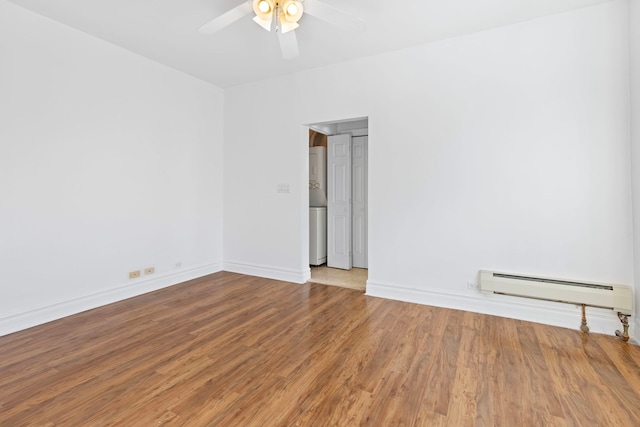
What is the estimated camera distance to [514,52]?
9.22 feet

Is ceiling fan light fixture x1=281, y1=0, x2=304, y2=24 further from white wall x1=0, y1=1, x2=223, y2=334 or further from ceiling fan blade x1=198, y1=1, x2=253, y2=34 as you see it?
white wall x1=0, y1=1, x2=223, y2=334

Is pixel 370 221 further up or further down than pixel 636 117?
further down

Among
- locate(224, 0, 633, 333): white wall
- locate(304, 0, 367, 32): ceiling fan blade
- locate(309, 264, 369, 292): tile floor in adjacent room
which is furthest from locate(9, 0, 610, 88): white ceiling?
locate(309, 264, 369, 292): tile floor in adjacent room

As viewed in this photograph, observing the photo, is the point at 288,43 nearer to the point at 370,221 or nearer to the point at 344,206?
the point at 370,221

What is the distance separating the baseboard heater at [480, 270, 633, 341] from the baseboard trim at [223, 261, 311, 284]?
213 centimetres

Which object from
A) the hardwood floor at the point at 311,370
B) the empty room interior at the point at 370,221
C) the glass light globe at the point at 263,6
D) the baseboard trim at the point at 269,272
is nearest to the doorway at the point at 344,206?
the baseboard trim at the point at 269,272

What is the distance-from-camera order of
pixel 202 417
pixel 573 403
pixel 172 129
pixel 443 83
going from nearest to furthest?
pixel 202 417
pixel 573 403
pixel 443 83
pixel 172 129

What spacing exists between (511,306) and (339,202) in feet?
8.99

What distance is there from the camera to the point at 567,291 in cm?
257

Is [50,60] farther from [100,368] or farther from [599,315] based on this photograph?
[599,315]

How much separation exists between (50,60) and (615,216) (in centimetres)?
517

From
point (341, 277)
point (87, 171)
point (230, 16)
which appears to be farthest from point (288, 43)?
point (341, 277)

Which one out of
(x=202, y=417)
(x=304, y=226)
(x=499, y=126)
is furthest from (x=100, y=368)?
(x=499, y=126)

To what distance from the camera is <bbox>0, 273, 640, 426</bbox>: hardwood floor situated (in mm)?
1574
